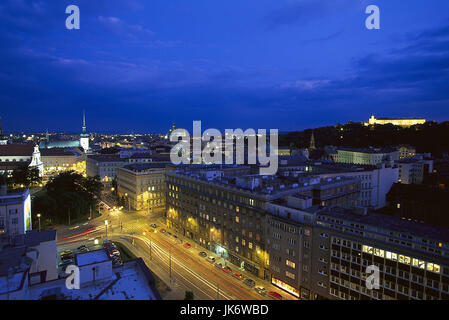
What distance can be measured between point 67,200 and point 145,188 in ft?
61.7

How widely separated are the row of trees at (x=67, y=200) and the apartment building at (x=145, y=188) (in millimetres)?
8624

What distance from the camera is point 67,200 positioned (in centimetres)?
6500

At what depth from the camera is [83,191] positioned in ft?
245

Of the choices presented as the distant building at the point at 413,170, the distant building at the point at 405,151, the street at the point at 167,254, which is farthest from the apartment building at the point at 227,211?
the distant building at the point at 405,151

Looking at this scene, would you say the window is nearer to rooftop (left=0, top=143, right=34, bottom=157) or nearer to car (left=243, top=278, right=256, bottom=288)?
car (left=243, top=278, right=256, bottom=288)

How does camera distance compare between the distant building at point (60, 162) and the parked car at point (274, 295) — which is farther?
the distant building at point (60, 162)

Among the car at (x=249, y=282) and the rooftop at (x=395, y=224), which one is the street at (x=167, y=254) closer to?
the car at (x=249, y=282)

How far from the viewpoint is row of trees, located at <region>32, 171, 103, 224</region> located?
2429 inches

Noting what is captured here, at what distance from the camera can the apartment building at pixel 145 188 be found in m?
76.0

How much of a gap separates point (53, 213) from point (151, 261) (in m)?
30.7

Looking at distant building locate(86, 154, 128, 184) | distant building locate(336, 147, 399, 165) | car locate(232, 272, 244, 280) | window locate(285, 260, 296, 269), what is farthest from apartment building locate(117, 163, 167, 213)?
distant building locate(336, 147, 399, 165)

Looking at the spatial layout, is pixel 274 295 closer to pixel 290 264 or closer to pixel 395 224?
pixel 290 264

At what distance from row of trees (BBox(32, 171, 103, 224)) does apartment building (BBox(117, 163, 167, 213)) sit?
862cm
